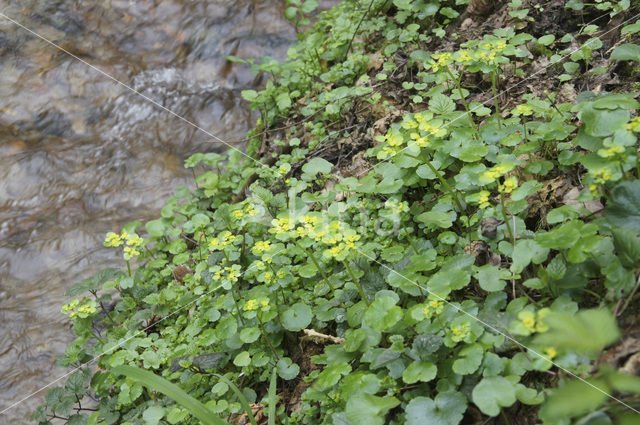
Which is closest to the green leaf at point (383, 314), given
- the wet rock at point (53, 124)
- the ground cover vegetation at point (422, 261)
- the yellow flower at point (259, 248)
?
the ground cover vegetation at point (422, 261)

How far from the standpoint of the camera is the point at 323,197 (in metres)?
2.35

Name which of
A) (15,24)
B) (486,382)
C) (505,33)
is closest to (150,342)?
(486,382)

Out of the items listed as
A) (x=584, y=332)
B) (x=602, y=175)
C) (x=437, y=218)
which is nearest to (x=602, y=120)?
(x=602, y=175)

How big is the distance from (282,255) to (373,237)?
45 cm

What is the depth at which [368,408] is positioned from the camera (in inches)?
57.0

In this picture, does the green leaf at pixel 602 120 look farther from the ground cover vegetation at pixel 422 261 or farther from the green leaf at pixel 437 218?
the green leaf at pixel 437 218

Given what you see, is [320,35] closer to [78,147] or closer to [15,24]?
[78,147]

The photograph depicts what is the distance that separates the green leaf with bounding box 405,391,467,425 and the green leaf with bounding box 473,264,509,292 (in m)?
0.35

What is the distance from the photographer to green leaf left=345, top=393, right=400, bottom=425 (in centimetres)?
142

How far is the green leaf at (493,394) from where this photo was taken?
4.30 feet

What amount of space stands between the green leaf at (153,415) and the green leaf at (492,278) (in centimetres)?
130

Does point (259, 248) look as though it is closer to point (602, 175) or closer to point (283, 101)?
point (602, 175)

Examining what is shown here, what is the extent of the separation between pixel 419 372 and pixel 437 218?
621 mm

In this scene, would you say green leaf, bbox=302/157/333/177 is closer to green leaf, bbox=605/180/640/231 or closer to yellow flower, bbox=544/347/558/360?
green leaf, bbox=605/180/640/231
